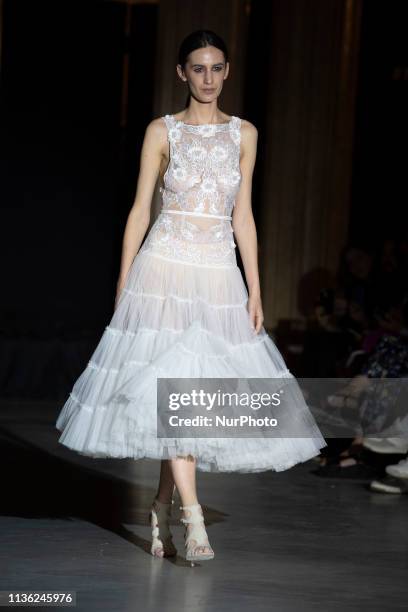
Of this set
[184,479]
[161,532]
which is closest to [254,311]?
[184,479]

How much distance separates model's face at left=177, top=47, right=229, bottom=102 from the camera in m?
3.89

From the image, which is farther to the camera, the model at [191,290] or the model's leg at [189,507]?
the model at [191,290]

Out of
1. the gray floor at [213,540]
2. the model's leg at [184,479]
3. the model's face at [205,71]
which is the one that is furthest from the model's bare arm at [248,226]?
the gray floor at [213,540]

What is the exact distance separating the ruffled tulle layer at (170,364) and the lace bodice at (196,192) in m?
0.05

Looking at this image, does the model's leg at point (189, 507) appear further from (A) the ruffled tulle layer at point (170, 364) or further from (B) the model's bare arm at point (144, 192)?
(B) the model's bare arm at point (144, 192)

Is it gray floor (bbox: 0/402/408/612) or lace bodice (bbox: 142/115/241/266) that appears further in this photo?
lace bodice (bbox: 142/115/241/266)

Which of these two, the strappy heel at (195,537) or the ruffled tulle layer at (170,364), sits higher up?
the ruffled tulle layer at (170,364)

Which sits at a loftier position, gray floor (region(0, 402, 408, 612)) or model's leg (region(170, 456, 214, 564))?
model's leg (region(170, 456, 214, 564))

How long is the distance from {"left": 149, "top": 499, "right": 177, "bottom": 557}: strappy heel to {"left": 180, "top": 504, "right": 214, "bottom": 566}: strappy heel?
0.49 ft

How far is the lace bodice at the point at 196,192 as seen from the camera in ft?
12.9

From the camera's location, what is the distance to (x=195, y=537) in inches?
146

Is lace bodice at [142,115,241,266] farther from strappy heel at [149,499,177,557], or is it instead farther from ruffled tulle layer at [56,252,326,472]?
strappy heel at [149,499,177,557]

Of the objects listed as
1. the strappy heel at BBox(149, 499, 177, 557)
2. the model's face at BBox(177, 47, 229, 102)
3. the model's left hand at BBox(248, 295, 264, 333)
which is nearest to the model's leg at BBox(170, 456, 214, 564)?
the strappy heel at BBox(149, 499, 177, 557)

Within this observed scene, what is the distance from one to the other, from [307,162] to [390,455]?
11.2ft
